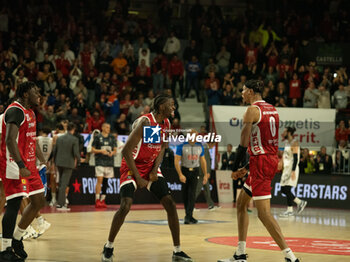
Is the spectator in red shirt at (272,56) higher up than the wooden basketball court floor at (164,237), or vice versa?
the spectator in red shirt at (272,56)

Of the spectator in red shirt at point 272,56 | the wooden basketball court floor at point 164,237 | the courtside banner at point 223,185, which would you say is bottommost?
the courtside banner at point 223,185

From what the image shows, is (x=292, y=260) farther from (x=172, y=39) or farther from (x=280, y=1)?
(x=280, y=1)

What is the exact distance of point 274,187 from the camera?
22.5 meters

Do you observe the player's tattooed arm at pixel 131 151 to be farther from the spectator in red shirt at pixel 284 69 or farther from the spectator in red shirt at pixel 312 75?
the spectator in red shirt at pixel 284 69

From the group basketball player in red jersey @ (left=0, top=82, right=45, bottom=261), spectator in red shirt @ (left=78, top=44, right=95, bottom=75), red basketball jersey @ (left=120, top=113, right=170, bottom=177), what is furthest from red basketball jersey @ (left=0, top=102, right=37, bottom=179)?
spectator in red shirt @ (left=78, top=44, right=95, bottom=75)

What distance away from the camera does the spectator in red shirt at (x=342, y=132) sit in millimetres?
23750

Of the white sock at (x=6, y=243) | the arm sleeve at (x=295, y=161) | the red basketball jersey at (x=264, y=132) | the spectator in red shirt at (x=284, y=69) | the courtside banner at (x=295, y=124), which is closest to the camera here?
the white sock at (x=6, y=243)

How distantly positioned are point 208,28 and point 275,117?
802 inches

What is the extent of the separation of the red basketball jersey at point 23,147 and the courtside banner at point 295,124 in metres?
14.8

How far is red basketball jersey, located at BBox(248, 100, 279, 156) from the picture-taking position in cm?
920

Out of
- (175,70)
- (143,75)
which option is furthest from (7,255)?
(175,70)

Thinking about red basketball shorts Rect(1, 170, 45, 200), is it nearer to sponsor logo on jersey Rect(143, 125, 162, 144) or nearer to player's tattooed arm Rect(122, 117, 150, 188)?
player's tattooed arm Rect(122, 117, 150, 188)

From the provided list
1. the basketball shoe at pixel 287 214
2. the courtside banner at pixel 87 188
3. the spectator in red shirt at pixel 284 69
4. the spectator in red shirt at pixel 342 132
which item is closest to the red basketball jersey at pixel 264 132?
the basketball shoe at pixel 287 214

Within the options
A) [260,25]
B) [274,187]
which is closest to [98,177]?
[274,187]
